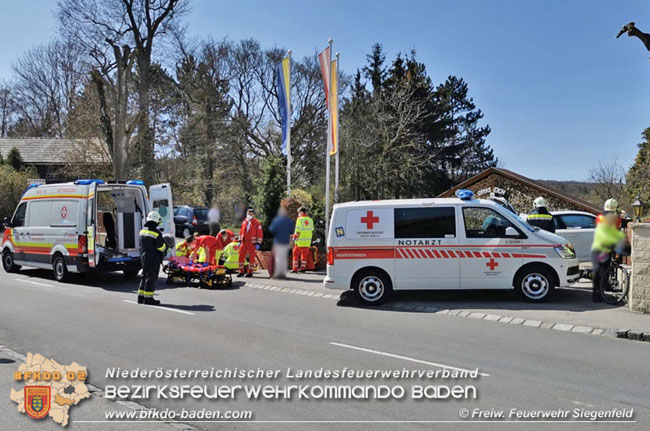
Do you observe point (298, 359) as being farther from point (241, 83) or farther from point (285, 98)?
point (241, 83)

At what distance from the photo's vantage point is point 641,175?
1515 inches

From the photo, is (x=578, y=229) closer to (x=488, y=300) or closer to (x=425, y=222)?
(x=488, y=300)

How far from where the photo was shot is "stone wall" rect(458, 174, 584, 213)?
21562mm

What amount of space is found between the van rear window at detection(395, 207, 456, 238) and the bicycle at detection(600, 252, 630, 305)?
3.05 m

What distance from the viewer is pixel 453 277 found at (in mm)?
11172

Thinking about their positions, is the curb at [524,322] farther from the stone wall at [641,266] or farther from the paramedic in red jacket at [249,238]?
the paramedic in red jacket at [249,238]

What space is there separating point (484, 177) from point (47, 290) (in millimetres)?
16553

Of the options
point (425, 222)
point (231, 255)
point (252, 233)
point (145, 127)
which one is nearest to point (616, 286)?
point (425, 222)

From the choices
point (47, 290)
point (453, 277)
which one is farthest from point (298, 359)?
point (47, 290)

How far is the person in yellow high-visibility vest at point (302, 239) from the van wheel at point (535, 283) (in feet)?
19.7

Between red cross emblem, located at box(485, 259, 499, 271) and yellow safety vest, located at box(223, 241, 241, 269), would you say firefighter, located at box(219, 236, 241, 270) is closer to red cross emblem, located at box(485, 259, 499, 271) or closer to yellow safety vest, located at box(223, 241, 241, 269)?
yellow safety vest, located at box(223, 241, 241, 269)

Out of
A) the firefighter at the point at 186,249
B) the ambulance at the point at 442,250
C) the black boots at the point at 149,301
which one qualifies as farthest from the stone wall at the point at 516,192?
the black boots at the point at 149,301

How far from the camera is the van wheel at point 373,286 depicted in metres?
11.5

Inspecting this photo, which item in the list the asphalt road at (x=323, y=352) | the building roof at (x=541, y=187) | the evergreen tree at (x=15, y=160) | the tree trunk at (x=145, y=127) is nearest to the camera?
the asphalt road at (x=323, y=352)
